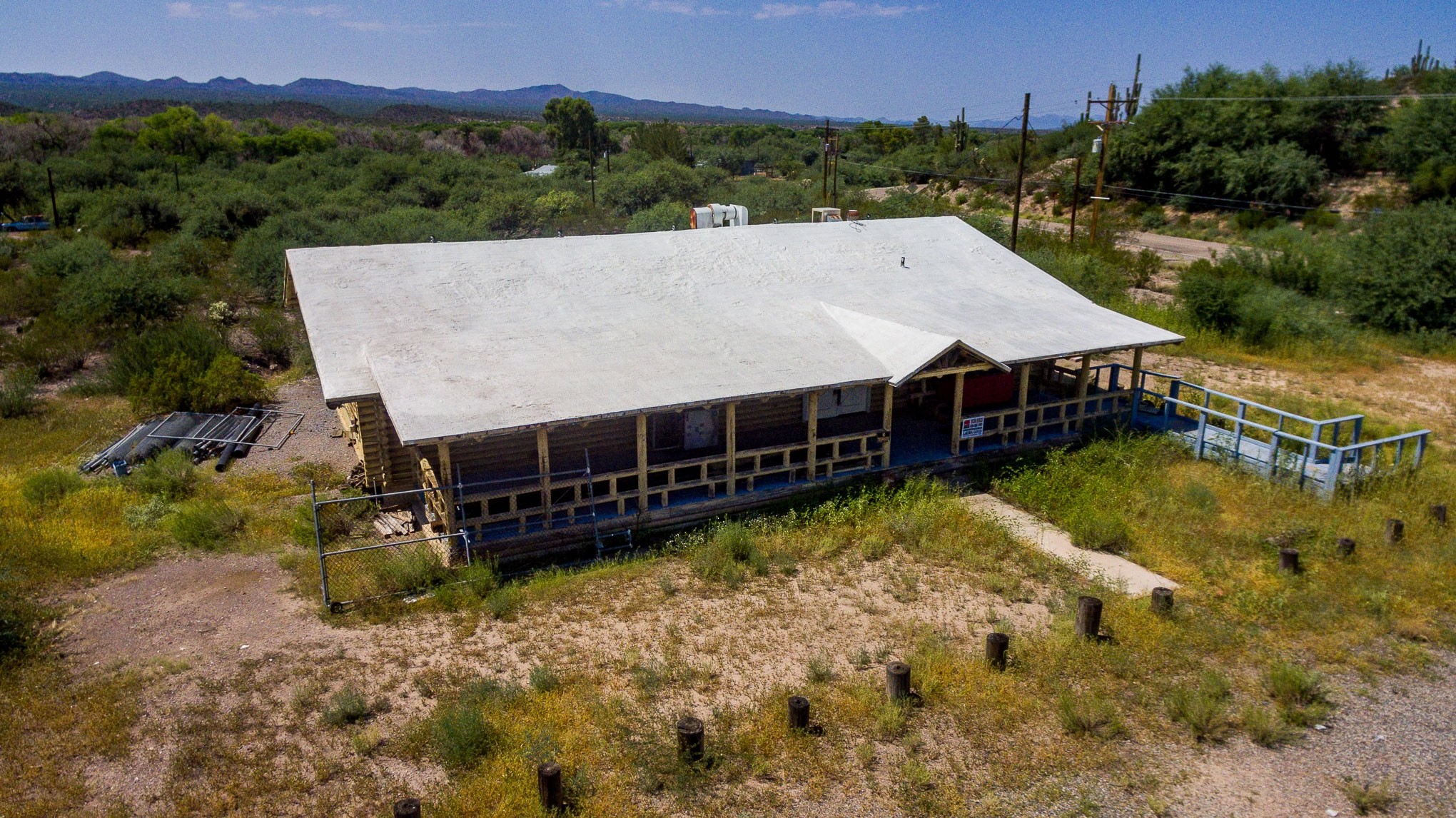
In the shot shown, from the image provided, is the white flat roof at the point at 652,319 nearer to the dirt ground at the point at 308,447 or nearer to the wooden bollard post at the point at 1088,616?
the dirt ground at the point at 308,447

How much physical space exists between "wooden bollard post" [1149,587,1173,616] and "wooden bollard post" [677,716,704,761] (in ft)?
21.4

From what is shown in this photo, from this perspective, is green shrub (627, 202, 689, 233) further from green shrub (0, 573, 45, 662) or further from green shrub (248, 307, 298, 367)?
green shrub (0, 573, 45, 662)

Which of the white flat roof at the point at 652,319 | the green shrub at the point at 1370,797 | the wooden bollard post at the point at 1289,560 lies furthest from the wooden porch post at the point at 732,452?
the green shrub at the point at 1370,797

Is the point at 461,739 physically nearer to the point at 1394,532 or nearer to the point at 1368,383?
the point at 1394,532

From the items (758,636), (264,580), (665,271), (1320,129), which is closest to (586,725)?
(758,636)

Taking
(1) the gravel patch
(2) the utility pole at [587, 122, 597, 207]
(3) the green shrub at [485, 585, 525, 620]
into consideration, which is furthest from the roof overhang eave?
(2) the utility pole at [587, 122, 597, 207]

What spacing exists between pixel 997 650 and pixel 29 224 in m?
51.4

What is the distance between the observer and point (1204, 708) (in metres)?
9.68

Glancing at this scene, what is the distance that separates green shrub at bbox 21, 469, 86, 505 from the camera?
1533 cm

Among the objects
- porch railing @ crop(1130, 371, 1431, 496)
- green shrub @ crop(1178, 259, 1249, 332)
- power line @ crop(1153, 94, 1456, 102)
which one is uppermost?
power line @ crop(1153, 94, 1456, 102)

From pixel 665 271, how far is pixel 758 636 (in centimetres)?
926

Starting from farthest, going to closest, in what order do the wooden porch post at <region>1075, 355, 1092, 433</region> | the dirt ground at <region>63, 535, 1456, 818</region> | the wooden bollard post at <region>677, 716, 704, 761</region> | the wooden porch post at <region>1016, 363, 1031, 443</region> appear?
the wooden porch post at <region>1075, 355, 1092, 433</region> < the wooden porch post at <region>1016, 363, 1031, 443</region> < the wooden bollard post at <region>677, 716, 704, 761</region> < the dirt ground at <region>63, 535, 1456, 818</region>

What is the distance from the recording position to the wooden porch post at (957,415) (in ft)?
54.2

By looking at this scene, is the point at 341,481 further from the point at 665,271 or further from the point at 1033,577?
the point at 1033,577
